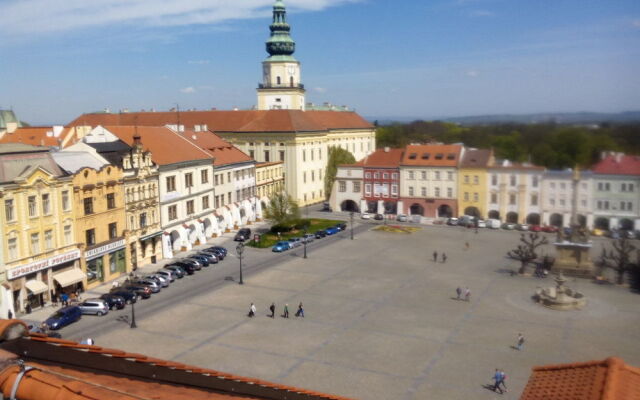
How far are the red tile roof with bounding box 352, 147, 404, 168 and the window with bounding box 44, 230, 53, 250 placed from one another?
1378 inches

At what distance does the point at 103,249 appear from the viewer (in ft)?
111

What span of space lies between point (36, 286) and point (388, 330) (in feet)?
57.5

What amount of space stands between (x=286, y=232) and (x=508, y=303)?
23.6m

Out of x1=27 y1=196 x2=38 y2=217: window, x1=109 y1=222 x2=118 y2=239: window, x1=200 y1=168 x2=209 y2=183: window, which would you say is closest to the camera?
x1=27 y1=196 x2=38 y2=217: window

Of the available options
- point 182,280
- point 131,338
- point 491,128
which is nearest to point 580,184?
point 491,128

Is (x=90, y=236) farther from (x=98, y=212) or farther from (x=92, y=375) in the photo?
(x=92, y=375)

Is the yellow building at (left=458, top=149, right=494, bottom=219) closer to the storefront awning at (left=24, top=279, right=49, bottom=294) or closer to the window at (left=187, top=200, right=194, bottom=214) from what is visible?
the window at (left=187, top=200, right=194, bottom=214)

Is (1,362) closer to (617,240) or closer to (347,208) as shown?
(617,240)

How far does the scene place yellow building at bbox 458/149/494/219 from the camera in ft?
96.5

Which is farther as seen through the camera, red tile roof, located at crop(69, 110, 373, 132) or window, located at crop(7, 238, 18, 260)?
red tile roof, located at crop(69, 110, 373, 132)

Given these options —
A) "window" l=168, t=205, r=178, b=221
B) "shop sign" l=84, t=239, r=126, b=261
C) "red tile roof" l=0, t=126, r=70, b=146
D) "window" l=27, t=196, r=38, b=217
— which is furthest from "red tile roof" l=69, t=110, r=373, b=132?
"window" l=27, t=196, r=38, b=217

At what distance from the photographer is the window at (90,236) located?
3281cm

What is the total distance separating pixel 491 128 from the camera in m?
23.6

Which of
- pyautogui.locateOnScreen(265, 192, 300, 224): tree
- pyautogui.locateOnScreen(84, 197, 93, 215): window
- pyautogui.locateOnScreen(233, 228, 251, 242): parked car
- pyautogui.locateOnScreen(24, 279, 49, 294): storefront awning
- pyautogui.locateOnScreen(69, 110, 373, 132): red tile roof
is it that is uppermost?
pyautogui.locateOnScreen(69, 110, 373, 132): red tile roof
